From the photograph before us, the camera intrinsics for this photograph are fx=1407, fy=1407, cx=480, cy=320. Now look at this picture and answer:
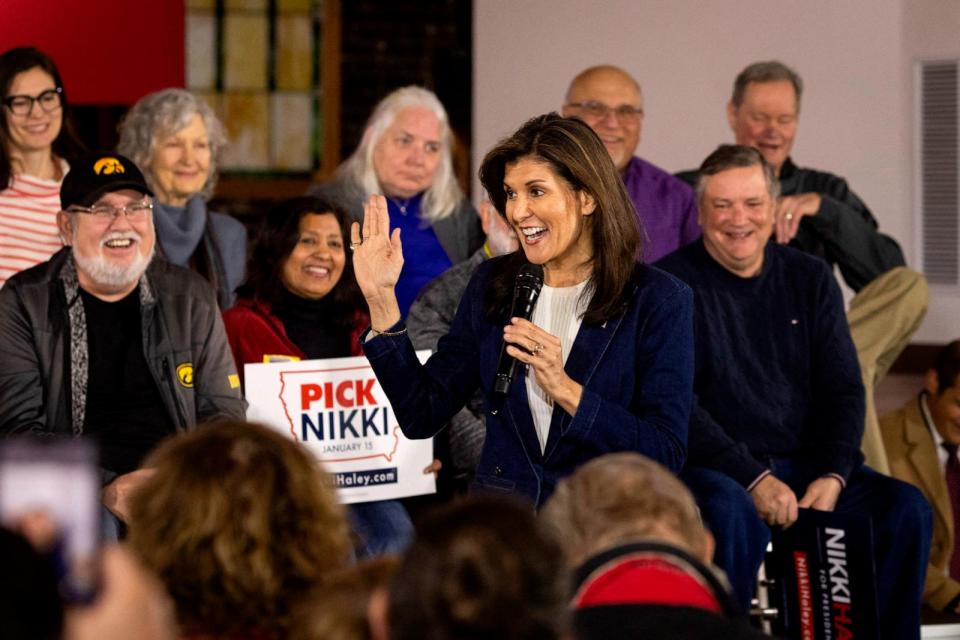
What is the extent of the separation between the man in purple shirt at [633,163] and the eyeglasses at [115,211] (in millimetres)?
1649

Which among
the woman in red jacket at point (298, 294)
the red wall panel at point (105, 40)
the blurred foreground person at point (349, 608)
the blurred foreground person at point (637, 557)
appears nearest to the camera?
the blurred foreground person at point (349, 608)

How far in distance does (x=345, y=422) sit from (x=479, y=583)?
2.69 meters

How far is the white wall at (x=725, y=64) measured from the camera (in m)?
7.37

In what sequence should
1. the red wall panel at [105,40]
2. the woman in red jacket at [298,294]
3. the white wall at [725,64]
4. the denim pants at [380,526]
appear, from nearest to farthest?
the denim pants at [380,526], the woman in red jacket at [298,294], the red wall panel at [105,40], the white wall at [725,64]

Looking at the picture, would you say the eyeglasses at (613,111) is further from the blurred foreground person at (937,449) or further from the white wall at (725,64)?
the white wall at (725,64)

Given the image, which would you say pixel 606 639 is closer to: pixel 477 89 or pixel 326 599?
pixel 326 599

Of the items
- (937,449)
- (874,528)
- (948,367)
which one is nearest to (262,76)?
(948,367)

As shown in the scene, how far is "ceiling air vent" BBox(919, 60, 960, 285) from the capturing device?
24.6ft

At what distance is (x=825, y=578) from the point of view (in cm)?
392

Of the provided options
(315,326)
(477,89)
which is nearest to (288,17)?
(477,89)

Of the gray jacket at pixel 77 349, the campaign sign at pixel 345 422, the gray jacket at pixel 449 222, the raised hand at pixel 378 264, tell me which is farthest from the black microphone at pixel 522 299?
the gray jacket at pixel 449 222

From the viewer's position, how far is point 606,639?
1.68 meters

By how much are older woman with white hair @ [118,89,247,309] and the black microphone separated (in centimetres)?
174

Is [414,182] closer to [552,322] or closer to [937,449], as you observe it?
[552,322]
